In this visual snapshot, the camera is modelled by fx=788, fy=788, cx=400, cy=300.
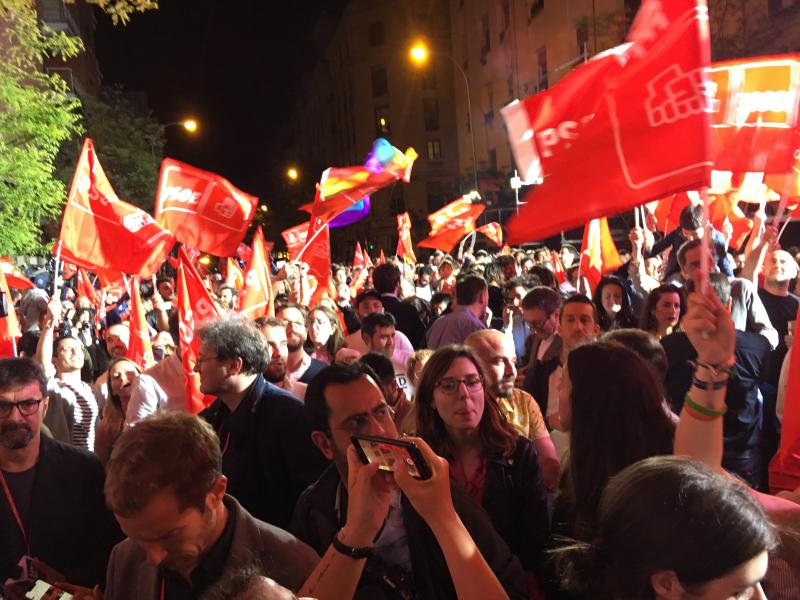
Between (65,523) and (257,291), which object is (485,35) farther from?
(65,523)

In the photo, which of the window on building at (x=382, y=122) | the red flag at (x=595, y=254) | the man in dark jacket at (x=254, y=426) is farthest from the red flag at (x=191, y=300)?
the window on building at (x=382, y=122)

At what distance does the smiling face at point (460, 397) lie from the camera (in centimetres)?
345

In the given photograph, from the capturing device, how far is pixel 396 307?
8.61 meters

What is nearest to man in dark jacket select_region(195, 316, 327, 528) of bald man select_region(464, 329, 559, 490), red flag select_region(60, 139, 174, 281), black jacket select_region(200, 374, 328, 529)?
black jacket select_region(200, 374, 328, 529)

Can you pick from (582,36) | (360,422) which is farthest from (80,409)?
(582,36)

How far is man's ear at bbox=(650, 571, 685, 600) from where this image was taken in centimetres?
182

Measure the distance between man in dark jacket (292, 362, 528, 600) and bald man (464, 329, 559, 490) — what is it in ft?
3.90

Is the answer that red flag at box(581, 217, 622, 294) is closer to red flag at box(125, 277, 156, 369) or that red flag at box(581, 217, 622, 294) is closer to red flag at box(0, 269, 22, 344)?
red flag at box(125, 277, 156, 369)

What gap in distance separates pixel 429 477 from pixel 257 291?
5.84 m

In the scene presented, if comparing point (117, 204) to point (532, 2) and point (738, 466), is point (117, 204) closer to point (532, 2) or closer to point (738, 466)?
point (738, 466)

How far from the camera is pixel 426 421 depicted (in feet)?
11.8

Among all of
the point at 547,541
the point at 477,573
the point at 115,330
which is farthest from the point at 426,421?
the point at 115,330

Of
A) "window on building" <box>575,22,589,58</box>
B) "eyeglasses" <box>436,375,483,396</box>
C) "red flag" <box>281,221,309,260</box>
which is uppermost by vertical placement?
"window on building" <box>575,22,589,58</box>

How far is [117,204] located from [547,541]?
5.90 m
